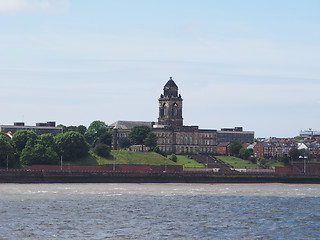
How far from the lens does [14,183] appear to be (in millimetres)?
122875

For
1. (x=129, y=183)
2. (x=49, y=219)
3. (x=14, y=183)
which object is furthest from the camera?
(x=129, y=183)

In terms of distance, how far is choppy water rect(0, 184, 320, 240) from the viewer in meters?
60.8

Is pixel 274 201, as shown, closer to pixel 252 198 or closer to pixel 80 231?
pixel 252 198

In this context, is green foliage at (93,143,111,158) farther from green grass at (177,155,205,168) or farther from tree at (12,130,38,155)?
green grass at (177,155,205,168)

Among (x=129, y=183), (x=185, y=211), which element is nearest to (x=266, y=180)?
(x=129, y=183)

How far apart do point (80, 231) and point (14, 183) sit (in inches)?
2553

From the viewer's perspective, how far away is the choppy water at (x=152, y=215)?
6084 centimetres

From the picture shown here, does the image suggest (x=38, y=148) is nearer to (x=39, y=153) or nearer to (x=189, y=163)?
(x=39, y=153)

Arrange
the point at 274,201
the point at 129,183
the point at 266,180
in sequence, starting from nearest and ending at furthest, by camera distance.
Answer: the point at 274,201 → the point at 129,183 → the point at 266,180

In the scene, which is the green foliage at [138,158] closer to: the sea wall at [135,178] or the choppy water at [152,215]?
the sea wall at [135,178]

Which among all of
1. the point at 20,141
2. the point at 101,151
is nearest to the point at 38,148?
the point at 20,141

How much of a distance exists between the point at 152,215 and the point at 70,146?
89861 millimetres

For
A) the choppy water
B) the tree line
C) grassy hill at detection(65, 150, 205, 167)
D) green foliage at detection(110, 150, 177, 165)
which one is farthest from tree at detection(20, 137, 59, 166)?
the choppy water

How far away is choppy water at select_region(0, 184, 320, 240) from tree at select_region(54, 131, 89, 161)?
54.4 m
